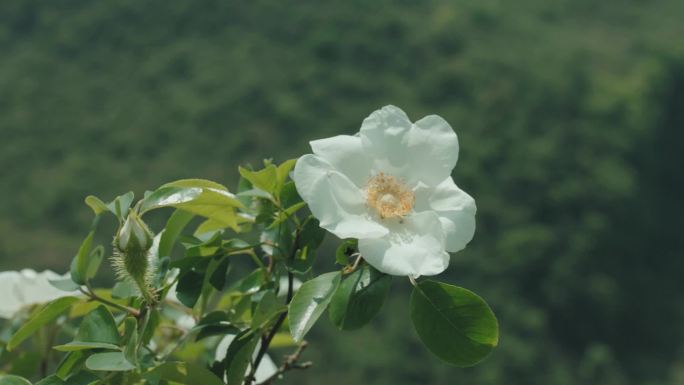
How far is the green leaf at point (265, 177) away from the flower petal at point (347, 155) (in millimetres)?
44

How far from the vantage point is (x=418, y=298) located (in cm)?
79

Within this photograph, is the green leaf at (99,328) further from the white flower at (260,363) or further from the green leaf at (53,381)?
the white flower at (260,363)

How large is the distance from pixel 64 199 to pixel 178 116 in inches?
133

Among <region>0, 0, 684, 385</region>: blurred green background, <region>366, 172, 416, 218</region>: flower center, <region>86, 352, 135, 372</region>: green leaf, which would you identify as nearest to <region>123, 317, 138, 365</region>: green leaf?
<region>86, 352, 135, 372</region>: green leaf

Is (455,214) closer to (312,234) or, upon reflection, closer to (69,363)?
(312,234)

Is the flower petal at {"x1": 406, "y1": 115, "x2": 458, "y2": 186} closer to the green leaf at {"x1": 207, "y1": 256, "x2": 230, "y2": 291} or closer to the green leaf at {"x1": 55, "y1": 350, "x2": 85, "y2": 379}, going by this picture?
the green leaf at {"x1": 207, "y1": 256, "x2": 230, "y2": 291}

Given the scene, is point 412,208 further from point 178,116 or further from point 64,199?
point 178,116

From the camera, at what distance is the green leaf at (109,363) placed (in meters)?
0.73

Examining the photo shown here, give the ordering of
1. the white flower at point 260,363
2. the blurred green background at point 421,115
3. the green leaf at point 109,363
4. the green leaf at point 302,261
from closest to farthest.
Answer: the green leaf at point 109,363 → the green leaf at point 302,261 → the white flower at point 260,363 → the blurred green background at point 421,115

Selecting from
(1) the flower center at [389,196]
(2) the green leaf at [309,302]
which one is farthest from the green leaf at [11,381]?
(1) the flower center at [389,196]

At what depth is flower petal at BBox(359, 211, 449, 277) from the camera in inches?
29.6

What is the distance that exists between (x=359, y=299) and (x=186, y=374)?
0.53ft

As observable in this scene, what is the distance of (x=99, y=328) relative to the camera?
0.81 meters

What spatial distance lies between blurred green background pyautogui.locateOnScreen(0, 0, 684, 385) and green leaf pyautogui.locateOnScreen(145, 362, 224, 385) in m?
18.5
